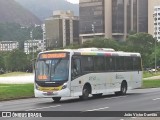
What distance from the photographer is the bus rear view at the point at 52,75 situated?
23859 millimetres

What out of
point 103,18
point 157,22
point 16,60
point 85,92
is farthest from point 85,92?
point 157,22

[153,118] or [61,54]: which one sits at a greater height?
[61,54]

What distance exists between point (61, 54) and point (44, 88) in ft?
6.70

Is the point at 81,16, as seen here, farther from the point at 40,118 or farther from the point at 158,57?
the point at 40,118

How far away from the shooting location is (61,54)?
80.4ft

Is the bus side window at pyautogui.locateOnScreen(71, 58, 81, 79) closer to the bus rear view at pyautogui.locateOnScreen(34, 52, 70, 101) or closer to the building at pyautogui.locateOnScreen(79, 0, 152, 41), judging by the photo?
the bus rear view at pyautogui.locateOnScreen(34, 52, 70, 101)

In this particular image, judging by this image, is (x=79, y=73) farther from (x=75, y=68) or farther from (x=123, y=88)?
(x=123, y=88)

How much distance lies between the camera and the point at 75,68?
2470 centimetres

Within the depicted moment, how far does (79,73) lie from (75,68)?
472 mm

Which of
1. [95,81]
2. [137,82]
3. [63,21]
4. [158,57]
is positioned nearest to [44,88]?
[95,81]

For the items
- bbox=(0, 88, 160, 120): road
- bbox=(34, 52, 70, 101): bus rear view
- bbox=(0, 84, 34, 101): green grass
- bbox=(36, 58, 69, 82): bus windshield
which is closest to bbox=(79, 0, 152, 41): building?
bbox=(0, 84, 34, 101): green grass

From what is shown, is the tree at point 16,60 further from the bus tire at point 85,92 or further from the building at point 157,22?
the bus tire at point 85,92

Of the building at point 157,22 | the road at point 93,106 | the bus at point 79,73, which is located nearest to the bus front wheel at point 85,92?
the bus at point 79,73

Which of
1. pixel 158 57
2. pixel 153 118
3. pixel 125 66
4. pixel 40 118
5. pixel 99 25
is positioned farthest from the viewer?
pixel 99 25
